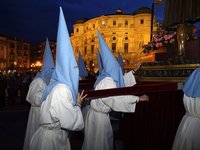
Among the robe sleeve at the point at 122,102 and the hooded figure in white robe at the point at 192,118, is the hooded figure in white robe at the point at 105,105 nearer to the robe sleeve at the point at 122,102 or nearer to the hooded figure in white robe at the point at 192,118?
the robe sleeve at the point at 122,102

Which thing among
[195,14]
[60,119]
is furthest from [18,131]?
[195,14]

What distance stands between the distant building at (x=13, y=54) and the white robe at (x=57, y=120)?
74.9 m

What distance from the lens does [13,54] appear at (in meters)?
87.8

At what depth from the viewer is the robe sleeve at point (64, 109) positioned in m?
3.33

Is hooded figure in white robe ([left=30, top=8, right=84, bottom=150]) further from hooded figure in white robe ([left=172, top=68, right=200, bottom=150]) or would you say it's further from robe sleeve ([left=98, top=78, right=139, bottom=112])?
hooded figure in white robe ([left=172, top=68, right=200, bottom=150])

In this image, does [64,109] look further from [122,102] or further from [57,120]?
[122,102]

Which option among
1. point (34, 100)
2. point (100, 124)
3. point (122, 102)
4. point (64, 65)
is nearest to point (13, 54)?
point (34, 100)

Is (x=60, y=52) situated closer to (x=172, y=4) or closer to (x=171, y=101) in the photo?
(x=171, y=101)

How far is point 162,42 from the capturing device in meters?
6.97

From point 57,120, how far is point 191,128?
77.3 inches

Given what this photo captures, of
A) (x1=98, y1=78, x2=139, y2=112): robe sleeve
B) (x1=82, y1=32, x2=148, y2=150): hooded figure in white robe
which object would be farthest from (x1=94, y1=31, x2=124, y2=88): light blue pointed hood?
(x1=98, y1=78, x2=139, y2=112): robe sleeve

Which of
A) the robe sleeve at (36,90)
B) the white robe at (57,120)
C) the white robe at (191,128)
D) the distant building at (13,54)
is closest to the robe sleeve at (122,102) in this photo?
the white robe at (191,128)

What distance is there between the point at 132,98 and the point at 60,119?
1.71m

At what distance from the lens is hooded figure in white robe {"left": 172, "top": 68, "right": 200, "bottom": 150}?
3627 mm
